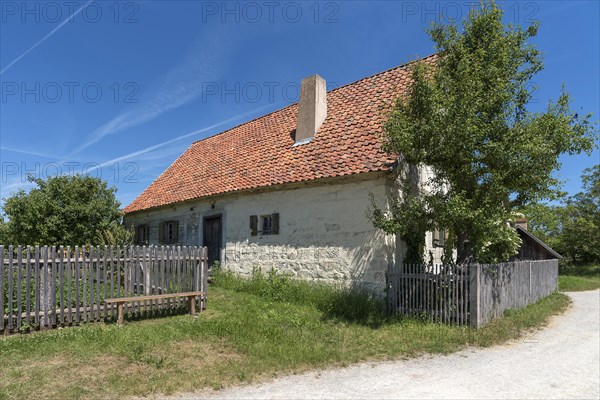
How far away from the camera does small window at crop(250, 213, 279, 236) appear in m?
12.7

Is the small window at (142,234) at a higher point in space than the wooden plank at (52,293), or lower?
higher

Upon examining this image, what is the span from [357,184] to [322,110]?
4386mm

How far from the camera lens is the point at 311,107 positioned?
13836 mm

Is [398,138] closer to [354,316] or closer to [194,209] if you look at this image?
[354,316]

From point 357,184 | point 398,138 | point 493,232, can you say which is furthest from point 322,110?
point 493,232

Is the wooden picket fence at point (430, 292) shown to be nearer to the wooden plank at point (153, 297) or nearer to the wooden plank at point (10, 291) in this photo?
the wooden plank at point (153, 297)

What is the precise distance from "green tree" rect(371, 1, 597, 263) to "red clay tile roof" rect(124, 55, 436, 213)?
1299mm

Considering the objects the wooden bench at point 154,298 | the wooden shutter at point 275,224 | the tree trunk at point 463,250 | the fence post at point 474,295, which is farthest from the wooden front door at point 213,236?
the fence post at point 474,295

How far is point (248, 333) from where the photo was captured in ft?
24.1

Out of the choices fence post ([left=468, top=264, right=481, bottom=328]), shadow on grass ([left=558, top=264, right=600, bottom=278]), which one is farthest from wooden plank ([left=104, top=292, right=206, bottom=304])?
shadow on grass ([left=558, top=264, right=600, bottom=278])

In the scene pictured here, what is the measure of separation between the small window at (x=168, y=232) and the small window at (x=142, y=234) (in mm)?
1648

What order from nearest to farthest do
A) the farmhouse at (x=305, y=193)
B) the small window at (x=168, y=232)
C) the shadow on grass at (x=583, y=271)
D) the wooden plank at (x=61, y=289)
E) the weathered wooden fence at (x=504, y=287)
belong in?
1. the wooden plank at (x=61, y=289)
2. the weathered wooden fence at (x=504, y=287)
3. the farmhouse at (x=305, y=193)
4. the small window at (x=168, y=232)
5. the shadow on grass at (x=583, y=271)

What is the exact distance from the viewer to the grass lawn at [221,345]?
5.14 meters

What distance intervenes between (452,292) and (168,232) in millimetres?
12811
